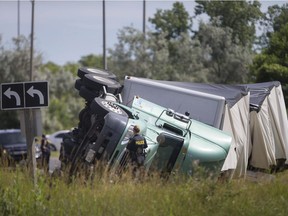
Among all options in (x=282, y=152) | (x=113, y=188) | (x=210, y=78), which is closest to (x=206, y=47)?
(x=210, y=78)

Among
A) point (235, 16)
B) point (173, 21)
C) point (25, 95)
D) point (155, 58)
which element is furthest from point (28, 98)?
point (173, 21)

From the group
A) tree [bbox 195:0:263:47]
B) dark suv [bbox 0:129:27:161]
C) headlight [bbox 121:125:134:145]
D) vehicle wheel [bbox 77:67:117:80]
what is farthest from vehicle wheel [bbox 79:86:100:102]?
tree [bbox 195:0:263:47]

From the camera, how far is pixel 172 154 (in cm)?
1178

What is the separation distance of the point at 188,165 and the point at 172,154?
1.25 feet

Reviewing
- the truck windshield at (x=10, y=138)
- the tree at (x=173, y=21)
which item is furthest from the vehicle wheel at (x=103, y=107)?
the tree at (x=173, y=21)

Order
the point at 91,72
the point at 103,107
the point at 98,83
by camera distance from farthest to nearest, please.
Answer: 1. the point at 91,72
2. the point at 98,83
3. the point at 103,107

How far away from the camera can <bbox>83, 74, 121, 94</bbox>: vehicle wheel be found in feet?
41.9

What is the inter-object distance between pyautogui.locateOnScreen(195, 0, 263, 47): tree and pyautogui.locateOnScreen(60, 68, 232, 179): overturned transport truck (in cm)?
1389

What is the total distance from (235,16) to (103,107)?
19.2 meters

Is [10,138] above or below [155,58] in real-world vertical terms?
below

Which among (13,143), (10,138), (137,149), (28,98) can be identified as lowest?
(13,143)

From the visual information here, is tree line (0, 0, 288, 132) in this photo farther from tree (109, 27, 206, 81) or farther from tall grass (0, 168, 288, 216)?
tall grass (0, 168, 288, 216)

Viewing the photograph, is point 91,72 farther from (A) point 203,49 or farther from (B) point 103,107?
(A) point 203,49

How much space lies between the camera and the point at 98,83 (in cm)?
1277
